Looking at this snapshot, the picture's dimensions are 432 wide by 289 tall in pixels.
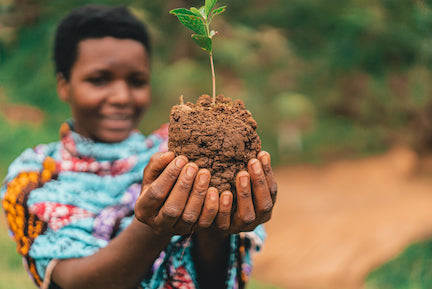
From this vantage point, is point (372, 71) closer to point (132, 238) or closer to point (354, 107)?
point (354, 107)

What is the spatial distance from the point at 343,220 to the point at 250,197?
5.30 meters

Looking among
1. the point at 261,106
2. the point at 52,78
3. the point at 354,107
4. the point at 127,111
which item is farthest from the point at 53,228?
the point at 354,107

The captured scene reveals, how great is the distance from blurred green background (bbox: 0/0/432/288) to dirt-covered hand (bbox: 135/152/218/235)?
216 centimetres

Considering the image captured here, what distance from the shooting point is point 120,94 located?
1.92 m

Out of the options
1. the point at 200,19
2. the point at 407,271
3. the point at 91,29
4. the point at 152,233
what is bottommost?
the point at 152,233

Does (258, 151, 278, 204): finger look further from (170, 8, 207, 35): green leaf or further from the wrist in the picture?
(170, 8, 207, 35): green leaf

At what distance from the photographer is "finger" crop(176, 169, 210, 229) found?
1.21 m

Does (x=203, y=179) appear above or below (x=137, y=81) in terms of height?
below

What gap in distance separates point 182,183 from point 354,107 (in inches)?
271

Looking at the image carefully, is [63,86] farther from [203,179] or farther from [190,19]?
[203,179]

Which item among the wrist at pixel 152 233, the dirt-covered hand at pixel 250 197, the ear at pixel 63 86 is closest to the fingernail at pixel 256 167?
the dirt-covered hand at pixel 250 197

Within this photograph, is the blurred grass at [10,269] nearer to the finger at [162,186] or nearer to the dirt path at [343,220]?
the dirt path at [343,220]

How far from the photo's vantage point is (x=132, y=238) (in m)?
1.40

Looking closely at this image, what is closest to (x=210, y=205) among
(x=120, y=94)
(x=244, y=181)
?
(x=244, y=181)
